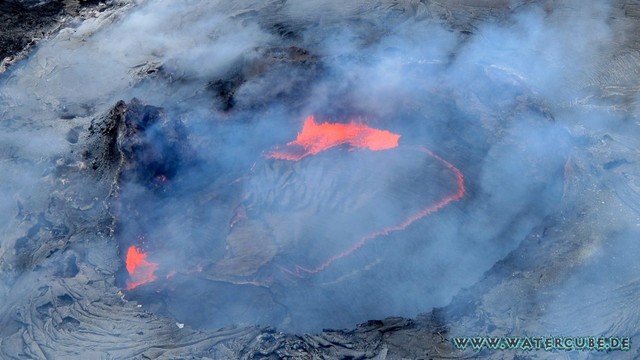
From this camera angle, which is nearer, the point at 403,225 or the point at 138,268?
the point at 138,268

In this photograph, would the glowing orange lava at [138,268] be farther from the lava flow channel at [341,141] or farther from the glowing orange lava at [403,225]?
the lava flow channel at [341,141]

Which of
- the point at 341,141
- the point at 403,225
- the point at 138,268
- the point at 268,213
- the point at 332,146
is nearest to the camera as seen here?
the point at 138,268

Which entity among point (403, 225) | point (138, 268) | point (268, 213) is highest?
point (138, 268)

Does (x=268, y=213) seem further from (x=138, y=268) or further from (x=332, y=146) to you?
(x=138, y=268)

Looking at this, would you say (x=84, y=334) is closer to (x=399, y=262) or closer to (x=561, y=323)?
(x=399, y=262)

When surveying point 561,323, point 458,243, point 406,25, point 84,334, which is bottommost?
point 561,323

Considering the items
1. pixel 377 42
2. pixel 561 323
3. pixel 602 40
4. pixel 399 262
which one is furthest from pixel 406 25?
pixel 561 323

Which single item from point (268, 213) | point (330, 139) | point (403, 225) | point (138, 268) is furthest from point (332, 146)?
point (138, 268)
